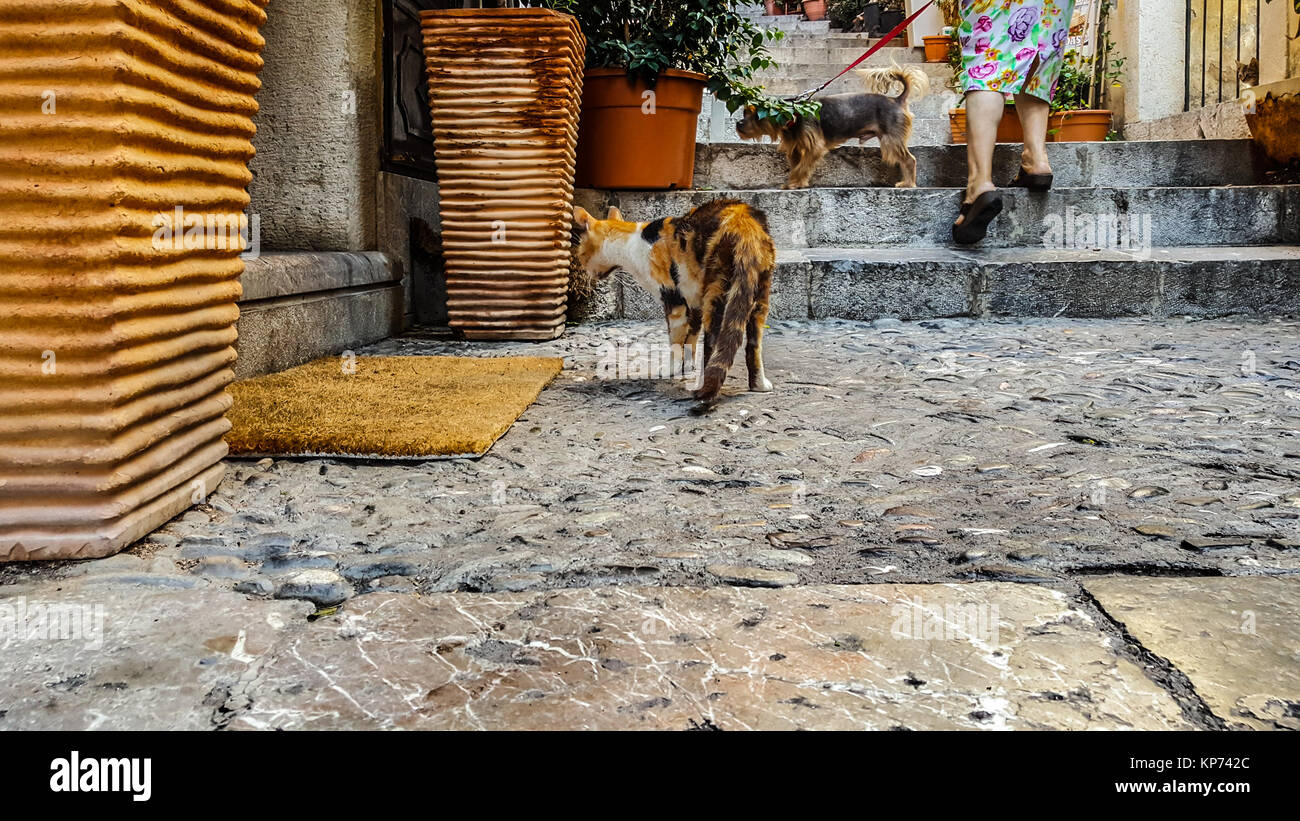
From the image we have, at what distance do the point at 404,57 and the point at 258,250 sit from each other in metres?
1.34

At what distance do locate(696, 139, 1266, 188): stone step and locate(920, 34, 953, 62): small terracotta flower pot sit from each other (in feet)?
17.0

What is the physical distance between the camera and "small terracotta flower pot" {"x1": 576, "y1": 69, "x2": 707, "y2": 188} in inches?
195

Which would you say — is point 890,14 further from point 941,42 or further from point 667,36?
point 667,36

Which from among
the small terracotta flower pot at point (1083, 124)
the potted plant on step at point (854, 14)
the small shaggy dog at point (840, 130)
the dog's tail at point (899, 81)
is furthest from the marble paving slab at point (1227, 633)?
the potted plant on step at point (854, 14)

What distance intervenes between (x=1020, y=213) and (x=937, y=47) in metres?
6.40

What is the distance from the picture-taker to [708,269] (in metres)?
2.91

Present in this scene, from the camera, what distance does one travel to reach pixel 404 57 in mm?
4586

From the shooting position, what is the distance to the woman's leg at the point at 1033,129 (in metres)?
4.96

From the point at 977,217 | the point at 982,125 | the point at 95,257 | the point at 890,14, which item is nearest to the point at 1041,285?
the point at 977,217

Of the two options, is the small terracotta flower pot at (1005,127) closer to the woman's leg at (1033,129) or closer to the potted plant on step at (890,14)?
the woman's leg at (1033,129)

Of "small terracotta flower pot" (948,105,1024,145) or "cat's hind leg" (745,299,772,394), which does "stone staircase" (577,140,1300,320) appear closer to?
"small terracotta flower pot" (948,105,1024,145)

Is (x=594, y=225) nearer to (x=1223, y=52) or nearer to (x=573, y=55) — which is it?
(x=573, y=55)

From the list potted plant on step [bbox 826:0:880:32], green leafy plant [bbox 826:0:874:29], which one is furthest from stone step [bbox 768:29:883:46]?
green leafy plant [bbox 826:0:874:29]
